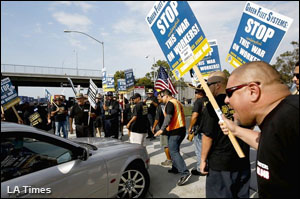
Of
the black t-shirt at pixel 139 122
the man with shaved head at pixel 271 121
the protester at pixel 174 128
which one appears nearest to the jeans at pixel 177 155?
the protester at pixel 174 128

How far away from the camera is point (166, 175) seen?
4457 mm

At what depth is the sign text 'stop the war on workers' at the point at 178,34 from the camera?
90.6 inches

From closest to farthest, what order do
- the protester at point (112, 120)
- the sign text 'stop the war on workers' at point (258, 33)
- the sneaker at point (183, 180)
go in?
the sign text 'stop the war on workers' at point (258, 33) < the sneaker at point (183, 180) < the protester at point (112, 120)

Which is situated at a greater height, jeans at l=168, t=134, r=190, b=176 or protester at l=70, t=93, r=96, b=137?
protester at l=70, t=93, r=96, b=137

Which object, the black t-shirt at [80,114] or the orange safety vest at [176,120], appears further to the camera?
the black t-shirt at [80,114]

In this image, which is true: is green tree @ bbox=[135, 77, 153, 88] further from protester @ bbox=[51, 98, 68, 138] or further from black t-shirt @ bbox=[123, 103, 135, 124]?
protester @ bbox=[51, 98, 68, 138]

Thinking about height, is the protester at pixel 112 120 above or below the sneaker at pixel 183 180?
above

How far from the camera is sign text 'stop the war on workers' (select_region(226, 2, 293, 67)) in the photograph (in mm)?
3400

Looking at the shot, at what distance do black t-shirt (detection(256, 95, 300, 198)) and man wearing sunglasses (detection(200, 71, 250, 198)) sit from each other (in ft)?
4.30

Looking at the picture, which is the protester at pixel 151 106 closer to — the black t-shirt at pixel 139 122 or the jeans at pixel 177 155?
the black t-shirt at pixel 139 122

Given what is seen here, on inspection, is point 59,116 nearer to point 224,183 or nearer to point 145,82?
point 224,183

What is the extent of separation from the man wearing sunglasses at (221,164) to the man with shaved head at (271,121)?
1039mm

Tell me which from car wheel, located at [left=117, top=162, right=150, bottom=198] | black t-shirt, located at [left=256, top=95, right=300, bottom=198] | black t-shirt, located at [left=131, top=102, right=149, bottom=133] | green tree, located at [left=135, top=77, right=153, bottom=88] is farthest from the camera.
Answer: green tree, located at [left=135, top=77, right=153, bottom=88]

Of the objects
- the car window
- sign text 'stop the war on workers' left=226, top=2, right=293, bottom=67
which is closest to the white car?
the car window
